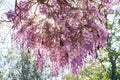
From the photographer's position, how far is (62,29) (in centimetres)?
366

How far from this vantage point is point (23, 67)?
30578mm

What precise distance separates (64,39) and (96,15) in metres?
0.53

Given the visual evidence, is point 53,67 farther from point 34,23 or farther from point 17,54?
point 17,54

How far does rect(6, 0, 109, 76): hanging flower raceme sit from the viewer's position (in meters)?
3.59

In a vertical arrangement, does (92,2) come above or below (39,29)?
above

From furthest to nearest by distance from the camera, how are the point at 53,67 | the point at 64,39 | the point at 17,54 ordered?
the point at 17,54 < the point at 53,67 < the point at 64,39

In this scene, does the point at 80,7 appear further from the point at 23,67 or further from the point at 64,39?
the point at 23,67

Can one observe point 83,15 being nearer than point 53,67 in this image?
Yes

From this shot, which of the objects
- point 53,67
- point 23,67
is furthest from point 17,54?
point 53,67

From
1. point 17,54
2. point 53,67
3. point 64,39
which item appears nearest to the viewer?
point 64,39

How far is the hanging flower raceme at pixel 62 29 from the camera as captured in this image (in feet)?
11.8

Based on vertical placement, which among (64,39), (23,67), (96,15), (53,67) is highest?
(96,15)

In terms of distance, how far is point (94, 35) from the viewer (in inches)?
143

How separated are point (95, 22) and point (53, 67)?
0.85 m
